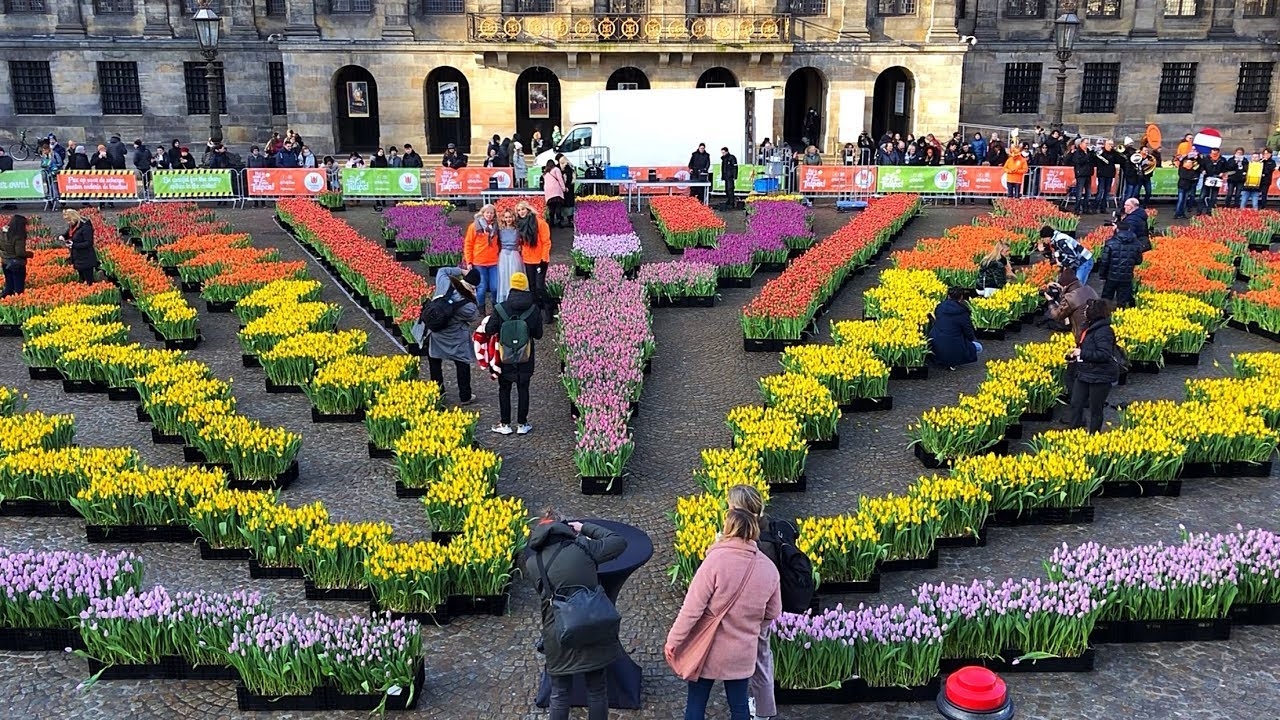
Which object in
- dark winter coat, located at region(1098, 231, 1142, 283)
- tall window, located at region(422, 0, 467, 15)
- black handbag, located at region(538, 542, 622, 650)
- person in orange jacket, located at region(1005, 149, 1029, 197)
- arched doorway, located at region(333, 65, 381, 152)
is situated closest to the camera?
black handbag, located at region(538, 542, 622, 650)

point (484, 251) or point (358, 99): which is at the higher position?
point (358, 99)

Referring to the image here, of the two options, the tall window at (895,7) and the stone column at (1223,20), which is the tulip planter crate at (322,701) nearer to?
the tall window at (895,7)

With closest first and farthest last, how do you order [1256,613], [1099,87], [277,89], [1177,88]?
[1256,613] → [277,89] → [1099,87] → [1177,88]

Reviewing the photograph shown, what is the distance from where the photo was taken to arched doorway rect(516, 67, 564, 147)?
41812 mm

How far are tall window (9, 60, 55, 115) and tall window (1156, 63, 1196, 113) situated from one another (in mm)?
42527

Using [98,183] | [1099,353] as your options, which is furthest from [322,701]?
[98,183]

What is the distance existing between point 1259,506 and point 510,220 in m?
9.62

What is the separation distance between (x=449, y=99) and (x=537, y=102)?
3207 mm

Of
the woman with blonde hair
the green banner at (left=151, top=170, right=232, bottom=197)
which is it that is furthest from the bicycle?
the woman with blonde hair

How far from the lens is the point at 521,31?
39.2m

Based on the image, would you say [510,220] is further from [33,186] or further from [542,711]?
[33,186]

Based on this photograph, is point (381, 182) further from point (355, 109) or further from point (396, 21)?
point (355, 109)

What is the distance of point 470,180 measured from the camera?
2994 centimetres

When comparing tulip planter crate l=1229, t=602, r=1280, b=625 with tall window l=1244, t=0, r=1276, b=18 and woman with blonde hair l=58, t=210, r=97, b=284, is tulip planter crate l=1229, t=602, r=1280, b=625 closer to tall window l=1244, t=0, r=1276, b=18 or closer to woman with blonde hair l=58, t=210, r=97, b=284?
woman with blonde hair l=58, t=210, r=97, b=284
